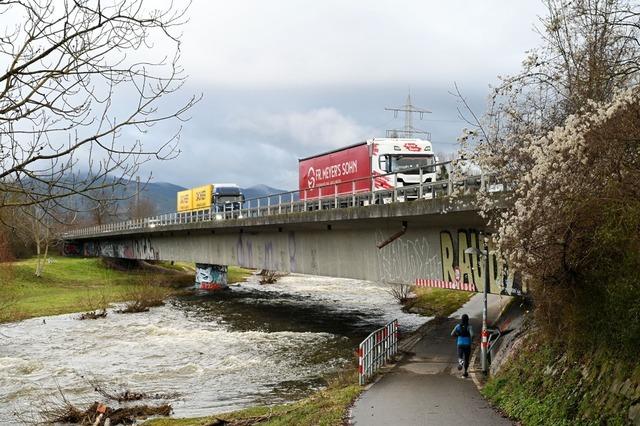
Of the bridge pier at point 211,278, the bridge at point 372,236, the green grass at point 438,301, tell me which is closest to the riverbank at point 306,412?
the bridge at point 372,236

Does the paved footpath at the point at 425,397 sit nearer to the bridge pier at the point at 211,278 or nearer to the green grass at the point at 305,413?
the green grass at the point at 305,413

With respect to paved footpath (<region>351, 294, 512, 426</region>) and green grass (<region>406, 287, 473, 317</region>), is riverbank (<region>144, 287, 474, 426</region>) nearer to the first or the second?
paved footpath (<region>351, 294, 512, 426</region>)

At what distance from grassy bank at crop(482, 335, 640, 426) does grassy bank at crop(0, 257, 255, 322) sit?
79.5ft

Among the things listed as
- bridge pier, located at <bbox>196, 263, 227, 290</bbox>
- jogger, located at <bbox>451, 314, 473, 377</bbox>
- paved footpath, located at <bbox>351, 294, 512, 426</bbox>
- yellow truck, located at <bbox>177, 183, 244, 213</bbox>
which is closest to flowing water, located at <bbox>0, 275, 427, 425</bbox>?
paved footpath, located at <bbox>351, 294, 512, 426</bbox>

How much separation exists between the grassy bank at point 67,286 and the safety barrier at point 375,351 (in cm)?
1864

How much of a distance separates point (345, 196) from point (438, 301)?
1505 centimetres

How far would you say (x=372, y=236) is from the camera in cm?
2466

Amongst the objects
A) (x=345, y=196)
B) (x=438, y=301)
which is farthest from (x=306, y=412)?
(x=438, y=301)

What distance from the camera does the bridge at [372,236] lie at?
18219 millimetres

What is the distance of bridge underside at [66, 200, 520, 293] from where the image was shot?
1903 cm

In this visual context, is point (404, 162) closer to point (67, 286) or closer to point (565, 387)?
point (565, 387)

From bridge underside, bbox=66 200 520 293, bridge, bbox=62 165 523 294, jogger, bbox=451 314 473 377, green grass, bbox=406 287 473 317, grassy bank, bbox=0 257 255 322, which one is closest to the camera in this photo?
jogger, bbox=451 314 473 377

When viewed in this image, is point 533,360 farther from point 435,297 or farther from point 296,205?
point 435,297

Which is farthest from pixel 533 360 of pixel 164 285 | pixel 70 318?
pixel 164 285
